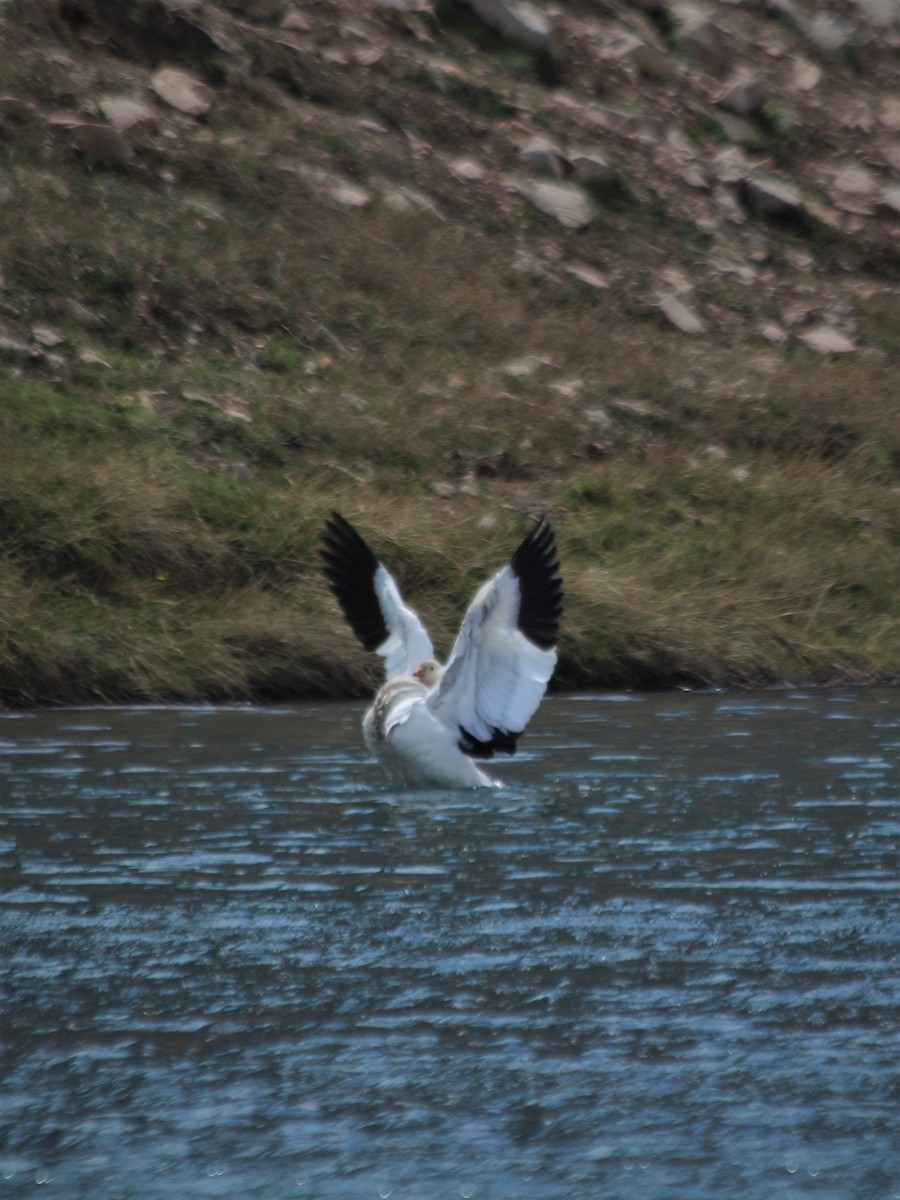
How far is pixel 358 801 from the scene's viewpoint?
9.04 meters

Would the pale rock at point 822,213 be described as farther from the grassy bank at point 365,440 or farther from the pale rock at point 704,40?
the pale rock at point 704,40

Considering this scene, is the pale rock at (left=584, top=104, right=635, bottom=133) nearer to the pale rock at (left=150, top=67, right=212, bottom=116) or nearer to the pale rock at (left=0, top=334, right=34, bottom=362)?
the pale rock at (left=150, top=67, right=212, bottom=116)

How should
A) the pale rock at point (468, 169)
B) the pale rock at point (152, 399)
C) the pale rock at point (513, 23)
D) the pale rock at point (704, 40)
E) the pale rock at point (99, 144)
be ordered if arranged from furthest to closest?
the pale rock at point (704, 40) < the pale rock at point (513, 23) < the pale rock at point (468, 169) < the pale rock at point (99, 144) < the pale rock at point (152, 399)

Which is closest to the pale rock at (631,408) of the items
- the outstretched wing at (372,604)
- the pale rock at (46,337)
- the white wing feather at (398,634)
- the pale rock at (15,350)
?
the pale rock at (46,337)

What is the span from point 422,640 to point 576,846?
2274 mm

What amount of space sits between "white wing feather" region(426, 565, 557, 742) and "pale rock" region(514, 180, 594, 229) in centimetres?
1207

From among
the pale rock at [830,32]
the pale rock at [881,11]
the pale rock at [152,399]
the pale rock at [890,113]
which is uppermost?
the pale rock at [881,11]

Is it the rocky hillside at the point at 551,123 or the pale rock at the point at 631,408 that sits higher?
the rocky hillside at the point at 551,123

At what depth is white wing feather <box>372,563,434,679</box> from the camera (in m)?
10.1

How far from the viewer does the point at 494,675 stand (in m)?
9.24

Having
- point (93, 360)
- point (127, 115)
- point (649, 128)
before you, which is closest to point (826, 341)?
point (649, 128)

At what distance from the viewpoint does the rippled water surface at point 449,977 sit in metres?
4.55

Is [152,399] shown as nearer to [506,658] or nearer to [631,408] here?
[631,408]


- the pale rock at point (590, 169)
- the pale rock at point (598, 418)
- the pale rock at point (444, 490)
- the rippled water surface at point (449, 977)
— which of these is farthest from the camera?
the pale rock at point (590, 169)
